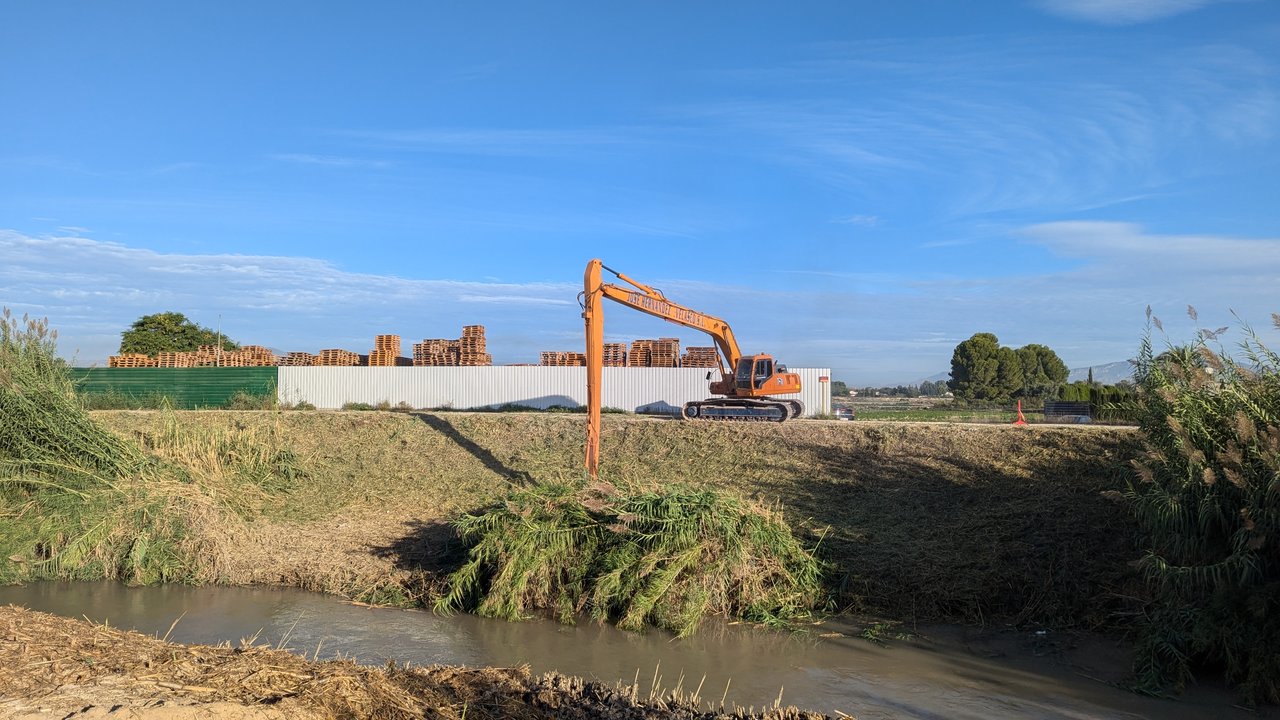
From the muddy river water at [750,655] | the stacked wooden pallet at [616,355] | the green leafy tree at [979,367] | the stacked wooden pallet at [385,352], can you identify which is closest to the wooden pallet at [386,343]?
the stacked wooden pallet at [385,352]

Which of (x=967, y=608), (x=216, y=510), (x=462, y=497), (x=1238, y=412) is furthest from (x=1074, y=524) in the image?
(x=216, y=510)

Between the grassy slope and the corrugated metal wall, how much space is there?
36.4ft

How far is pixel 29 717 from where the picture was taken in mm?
4566

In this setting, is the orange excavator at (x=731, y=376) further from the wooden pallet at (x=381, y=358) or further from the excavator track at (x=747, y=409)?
the wooden pallet at (x=381, y=358)

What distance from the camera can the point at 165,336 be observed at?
1922 inches

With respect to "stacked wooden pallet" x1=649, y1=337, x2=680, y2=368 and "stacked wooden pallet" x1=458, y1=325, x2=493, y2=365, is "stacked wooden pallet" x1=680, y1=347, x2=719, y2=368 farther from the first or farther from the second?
"stacked wooden pallet" x1=458, y1=325, x2=493, y2=365

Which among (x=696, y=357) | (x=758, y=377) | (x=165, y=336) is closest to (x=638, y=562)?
(x=758, y=377)

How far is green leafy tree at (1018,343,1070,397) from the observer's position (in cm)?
6012

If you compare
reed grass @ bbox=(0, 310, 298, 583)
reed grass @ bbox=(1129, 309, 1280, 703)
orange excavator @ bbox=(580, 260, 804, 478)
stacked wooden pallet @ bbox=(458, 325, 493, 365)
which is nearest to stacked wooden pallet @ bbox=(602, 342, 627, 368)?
stacked wooden pallet @ bbox=(458, 325, 493, 365)

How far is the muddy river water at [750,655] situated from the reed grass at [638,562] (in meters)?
0.34

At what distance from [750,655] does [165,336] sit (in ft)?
160

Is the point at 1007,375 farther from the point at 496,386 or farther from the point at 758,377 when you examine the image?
the point at 758,377

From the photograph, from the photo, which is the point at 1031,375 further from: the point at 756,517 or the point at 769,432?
the point at 756,517

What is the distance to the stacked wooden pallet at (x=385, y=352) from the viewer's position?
36.4 m
